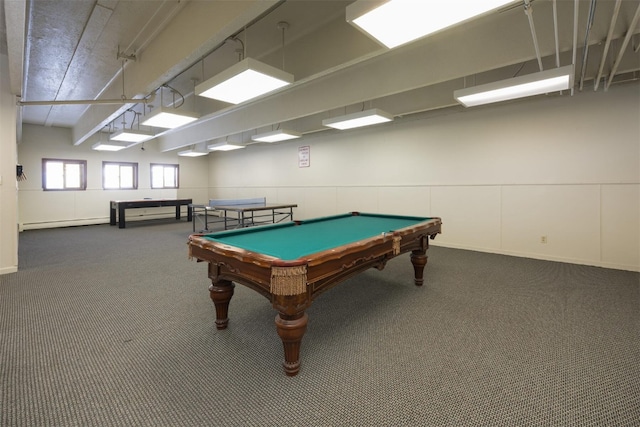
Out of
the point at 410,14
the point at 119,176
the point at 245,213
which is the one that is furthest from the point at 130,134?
the point at 410,14

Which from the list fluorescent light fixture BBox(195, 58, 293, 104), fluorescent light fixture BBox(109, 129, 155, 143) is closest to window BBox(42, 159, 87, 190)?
fluorescent light fixture BBox(109, 129, 155, 143)

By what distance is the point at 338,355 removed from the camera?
1993 millimetres

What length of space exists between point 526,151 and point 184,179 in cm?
1087

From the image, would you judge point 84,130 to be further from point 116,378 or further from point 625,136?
point 625,136

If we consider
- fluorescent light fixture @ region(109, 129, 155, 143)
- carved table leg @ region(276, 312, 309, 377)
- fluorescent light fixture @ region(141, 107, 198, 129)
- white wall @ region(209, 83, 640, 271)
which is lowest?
carved table leg @ region(276, 312, 309, 377)

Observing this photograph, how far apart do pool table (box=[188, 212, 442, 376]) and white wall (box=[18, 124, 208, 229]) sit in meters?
8.86

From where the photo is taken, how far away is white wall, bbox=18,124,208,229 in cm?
778

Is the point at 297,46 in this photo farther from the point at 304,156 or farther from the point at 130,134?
the point at 304,156

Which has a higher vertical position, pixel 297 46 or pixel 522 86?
pixel 297 46

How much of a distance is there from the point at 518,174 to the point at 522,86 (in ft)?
6.83

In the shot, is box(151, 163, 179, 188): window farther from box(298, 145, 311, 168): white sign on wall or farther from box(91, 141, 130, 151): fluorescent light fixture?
box(298, 145, 311, 168): white sign on wall

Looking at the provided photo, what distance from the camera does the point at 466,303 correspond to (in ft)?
9.37

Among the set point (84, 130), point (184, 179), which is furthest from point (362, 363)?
point (184, 179)

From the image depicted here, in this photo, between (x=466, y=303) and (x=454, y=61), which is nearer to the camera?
(x=466, y=303)
